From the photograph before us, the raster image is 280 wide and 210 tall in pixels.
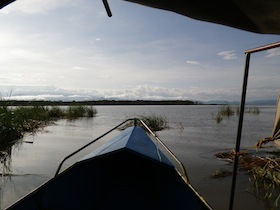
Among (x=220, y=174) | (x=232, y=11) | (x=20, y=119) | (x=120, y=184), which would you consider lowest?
(x=220, y=174)

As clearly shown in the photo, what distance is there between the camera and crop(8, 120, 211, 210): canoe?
297cm

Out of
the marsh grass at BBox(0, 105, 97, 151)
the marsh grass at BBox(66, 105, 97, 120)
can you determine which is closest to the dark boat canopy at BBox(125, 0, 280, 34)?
the marsh grass at BBox(0, 105, 97, 151)

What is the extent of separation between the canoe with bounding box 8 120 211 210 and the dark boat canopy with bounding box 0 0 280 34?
1650 mm

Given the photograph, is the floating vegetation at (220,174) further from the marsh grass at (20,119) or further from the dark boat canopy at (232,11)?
the marsh grass at (20,119)

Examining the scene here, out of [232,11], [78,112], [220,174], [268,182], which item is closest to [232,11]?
[232,11]

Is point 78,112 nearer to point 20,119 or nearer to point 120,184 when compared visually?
point 20,119

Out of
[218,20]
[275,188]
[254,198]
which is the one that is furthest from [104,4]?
[275,188]

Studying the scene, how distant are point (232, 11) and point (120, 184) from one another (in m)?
3.06

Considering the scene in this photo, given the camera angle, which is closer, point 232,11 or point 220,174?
point 232,11

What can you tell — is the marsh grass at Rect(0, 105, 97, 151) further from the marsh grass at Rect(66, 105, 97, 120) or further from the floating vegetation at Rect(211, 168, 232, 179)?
the floating vegetation at Rect(211, 168, 232, 179)

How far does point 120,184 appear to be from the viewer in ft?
13.1

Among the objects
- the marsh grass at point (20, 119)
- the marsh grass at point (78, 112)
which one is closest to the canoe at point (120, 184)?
the marsh grass at point (20, 119)

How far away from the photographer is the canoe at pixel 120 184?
2971mm

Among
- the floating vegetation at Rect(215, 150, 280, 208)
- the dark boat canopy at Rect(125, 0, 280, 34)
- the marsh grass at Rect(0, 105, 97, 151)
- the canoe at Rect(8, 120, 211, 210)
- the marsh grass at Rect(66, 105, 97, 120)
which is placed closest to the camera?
the dark boat canopy at Rect(125, 0, 280, 34)
